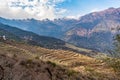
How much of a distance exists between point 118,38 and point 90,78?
9.90 metres

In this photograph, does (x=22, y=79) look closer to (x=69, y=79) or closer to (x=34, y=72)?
(x=34, y=72)

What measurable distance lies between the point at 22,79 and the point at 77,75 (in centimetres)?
547

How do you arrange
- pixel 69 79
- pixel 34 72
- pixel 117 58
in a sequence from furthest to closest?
pixel 117 58 < pixel 69 79 < pixel 34 72

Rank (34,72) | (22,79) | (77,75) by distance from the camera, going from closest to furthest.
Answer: (22,79), (34,72), (77,75)

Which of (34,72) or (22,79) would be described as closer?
(22,79)

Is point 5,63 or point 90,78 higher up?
point 5,63

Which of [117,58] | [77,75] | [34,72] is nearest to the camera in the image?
[34,72]

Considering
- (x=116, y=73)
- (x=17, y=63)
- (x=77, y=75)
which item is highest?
(x=17, y=63)

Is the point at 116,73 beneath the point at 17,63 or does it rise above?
beneath

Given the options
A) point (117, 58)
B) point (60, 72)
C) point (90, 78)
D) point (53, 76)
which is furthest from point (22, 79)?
point (117, 58)

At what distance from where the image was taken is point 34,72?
17938mm

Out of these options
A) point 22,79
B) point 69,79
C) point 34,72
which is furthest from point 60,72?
point 22,79

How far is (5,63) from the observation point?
17.5 meters

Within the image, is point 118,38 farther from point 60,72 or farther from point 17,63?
point 17,63
